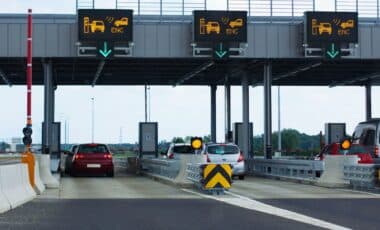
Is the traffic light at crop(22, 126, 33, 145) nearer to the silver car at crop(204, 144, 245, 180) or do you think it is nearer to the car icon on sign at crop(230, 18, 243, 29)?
the silver car at crop(204, 144, 245, 180)

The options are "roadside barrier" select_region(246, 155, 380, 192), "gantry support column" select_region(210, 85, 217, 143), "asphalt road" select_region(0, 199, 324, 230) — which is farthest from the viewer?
"gantry support column" select_region(210, 85, 217, 143)

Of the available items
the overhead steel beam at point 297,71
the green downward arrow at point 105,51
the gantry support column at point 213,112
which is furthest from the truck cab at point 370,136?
the gantry support column at point 213,112

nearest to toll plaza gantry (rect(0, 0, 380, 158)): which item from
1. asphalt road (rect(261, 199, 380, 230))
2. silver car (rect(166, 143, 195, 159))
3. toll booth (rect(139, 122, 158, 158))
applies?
silver car (rect(166, 143, 195, 159))

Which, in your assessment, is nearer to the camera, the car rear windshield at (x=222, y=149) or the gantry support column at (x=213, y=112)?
the car rear windshield at (x=222, y=149)

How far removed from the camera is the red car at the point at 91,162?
99.8 ft

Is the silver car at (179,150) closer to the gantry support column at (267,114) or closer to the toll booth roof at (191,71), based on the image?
the toll booth roof at (191,71)

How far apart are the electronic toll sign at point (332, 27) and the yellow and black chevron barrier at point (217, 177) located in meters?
12.5

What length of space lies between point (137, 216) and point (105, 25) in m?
16.4

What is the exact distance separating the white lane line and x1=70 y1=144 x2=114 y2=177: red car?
11050 millimetres

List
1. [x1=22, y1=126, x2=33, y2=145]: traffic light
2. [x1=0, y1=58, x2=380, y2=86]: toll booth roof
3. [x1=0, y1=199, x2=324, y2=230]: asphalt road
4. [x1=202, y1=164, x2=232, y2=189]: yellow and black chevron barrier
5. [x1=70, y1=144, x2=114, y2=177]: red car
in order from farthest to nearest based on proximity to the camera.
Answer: [x1=0, y1=58, x2=380, y2=86]: toll booth roof → [x1=70, y1=144, x2=114, y2=177]: red car → [x1=22, y1=126, x2=33, y2=145]: traffic light → [x1=202, y1=164, x2=232, y2=189]: yellow and black chevron barrier → [x1=0, y1=199, x2=324, y2=230]: asphalt road

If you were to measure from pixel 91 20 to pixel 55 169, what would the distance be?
6.48 m

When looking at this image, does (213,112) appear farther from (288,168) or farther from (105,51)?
(288,168)

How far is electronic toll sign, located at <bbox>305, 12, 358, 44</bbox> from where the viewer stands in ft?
98.4

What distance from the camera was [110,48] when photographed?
29.2 m
